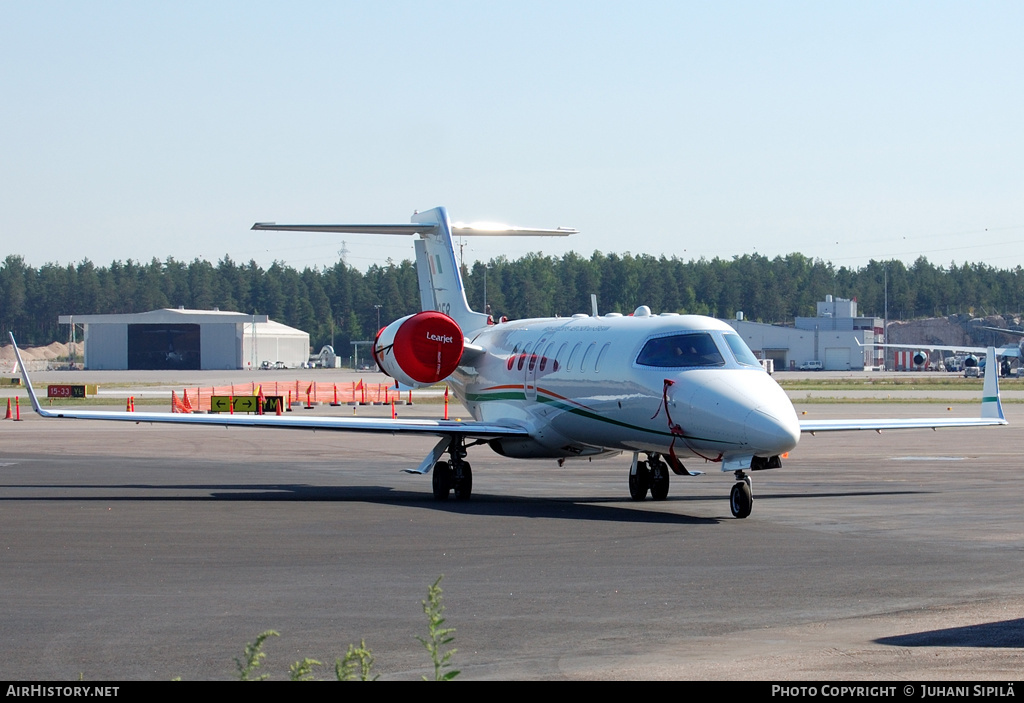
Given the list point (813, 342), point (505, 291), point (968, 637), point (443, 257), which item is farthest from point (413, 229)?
point (505, 291)

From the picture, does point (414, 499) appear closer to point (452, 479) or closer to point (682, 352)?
point (452, 479)

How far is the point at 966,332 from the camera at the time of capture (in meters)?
155

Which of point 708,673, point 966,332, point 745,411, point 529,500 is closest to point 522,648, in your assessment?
point 708,673

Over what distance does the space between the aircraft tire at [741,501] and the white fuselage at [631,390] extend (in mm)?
409

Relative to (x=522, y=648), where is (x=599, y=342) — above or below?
above

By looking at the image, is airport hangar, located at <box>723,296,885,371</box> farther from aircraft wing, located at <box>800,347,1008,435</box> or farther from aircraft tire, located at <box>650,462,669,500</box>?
aircraft tire, located at <box>650,462,669,500</box>

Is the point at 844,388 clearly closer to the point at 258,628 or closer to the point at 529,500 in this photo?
the point at 529,500

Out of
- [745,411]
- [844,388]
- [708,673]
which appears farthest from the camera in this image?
[844,388]

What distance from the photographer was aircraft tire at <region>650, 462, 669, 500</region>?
1870cm

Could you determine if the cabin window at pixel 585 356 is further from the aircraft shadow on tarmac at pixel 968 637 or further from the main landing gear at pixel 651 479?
the aircraft shadow on tarmac at pixel 968 637

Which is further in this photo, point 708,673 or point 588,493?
point 588,493

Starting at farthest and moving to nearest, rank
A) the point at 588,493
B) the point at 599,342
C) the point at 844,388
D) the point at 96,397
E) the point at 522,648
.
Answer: the point at 844,388, the point at 96,397, the point at 588,493, the point at 599,342, the point at 522,648

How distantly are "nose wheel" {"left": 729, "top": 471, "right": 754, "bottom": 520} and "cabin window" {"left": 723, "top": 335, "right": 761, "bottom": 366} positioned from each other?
5.21 feet

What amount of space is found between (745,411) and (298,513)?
6.11 metres
